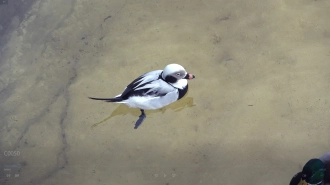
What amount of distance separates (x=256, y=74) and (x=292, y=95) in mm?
555

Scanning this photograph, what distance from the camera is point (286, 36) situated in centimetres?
540

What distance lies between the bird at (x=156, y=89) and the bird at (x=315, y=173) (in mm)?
1744

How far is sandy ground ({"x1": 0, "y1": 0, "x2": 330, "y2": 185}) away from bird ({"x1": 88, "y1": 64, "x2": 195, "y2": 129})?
0.30m

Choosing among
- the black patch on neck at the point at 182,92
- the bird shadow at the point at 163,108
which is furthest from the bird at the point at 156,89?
the bird shadow at the point at 163,108

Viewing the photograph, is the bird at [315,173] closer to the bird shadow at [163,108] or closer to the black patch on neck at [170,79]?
the bird shadow at [163,108]

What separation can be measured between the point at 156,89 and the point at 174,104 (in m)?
0.51

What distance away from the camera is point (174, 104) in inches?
202

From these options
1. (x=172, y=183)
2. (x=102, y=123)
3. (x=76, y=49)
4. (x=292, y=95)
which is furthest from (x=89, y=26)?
(x=292, y=95)

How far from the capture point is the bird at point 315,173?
402 cm

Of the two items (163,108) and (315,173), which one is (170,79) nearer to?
(163,108)

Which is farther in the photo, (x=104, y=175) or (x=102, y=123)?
(x=102, y=123)

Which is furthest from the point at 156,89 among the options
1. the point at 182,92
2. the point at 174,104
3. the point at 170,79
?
the point at 174,104

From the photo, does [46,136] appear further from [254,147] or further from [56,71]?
[254,147]

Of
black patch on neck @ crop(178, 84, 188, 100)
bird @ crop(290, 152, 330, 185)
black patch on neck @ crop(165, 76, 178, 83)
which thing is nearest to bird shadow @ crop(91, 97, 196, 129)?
black patch on neck @ crop(178, 84, 188, 100)
